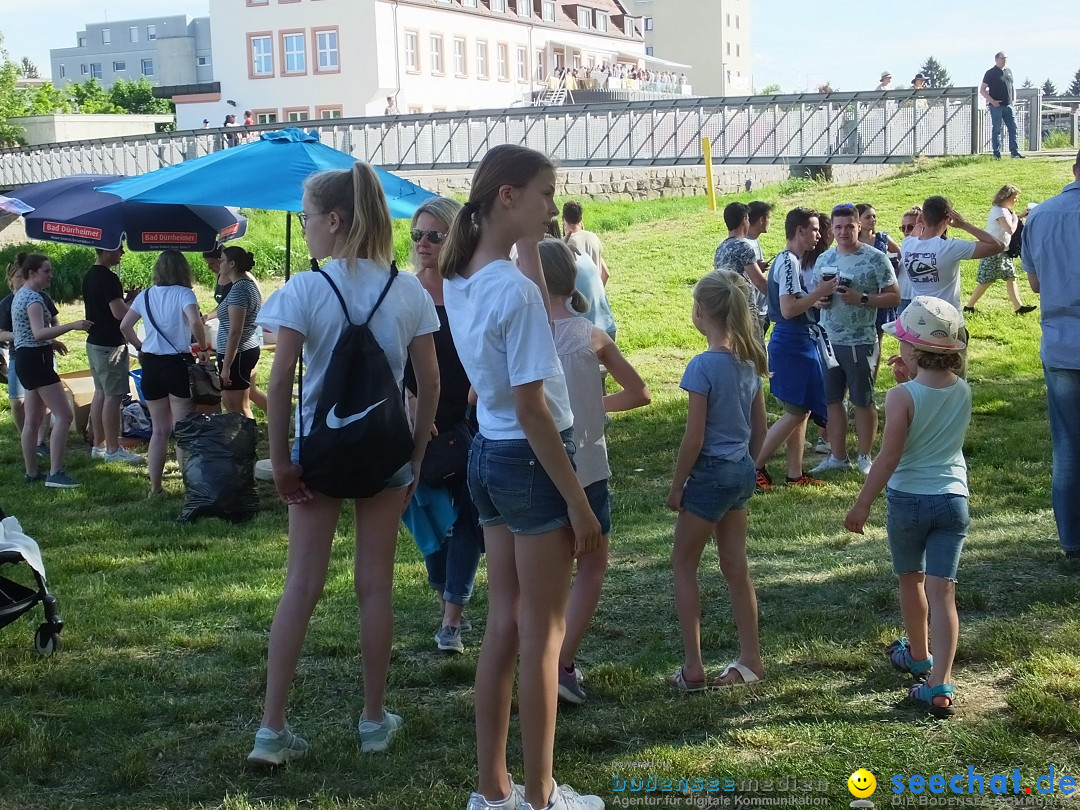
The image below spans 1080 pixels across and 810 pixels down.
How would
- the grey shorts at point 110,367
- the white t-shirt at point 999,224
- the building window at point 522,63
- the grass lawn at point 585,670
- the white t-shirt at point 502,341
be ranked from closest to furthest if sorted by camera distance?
the white t-shirt at point 502,341, the grass lawn at point 585,670, the grey shorts at point 110,367, the white t-shirt at point 999,224, the building window at point 522,63

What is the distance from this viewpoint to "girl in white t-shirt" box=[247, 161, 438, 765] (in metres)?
3.66

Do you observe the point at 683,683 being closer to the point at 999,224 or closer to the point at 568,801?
the point at 568,801

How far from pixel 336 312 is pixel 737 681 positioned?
2102 mm

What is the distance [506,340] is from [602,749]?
5.61 ft

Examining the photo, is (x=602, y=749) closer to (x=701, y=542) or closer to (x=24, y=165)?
(x=701, y=542)

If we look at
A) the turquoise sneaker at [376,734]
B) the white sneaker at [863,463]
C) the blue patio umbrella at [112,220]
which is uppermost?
the blue patio umbrella at [112,220]

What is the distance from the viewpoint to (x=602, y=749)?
3996 mm

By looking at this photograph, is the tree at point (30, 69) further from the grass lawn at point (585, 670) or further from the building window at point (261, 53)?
the grass lawn at point (585, 670)

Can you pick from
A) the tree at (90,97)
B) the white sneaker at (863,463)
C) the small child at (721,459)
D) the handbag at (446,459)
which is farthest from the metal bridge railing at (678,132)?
the tree at (90,97)

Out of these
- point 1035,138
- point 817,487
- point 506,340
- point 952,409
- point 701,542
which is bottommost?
point 817,487

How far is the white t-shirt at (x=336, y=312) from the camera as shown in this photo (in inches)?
143

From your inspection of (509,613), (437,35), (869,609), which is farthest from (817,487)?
(437,35)

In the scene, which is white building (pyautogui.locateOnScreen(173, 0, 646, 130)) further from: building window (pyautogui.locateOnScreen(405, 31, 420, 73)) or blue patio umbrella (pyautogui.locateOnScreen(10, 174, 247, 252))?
blue patio umbrella (pyautogui.locateOnScreen(10, 174, 247, 252))

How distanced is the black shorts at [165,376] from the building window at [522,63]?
5724cm
